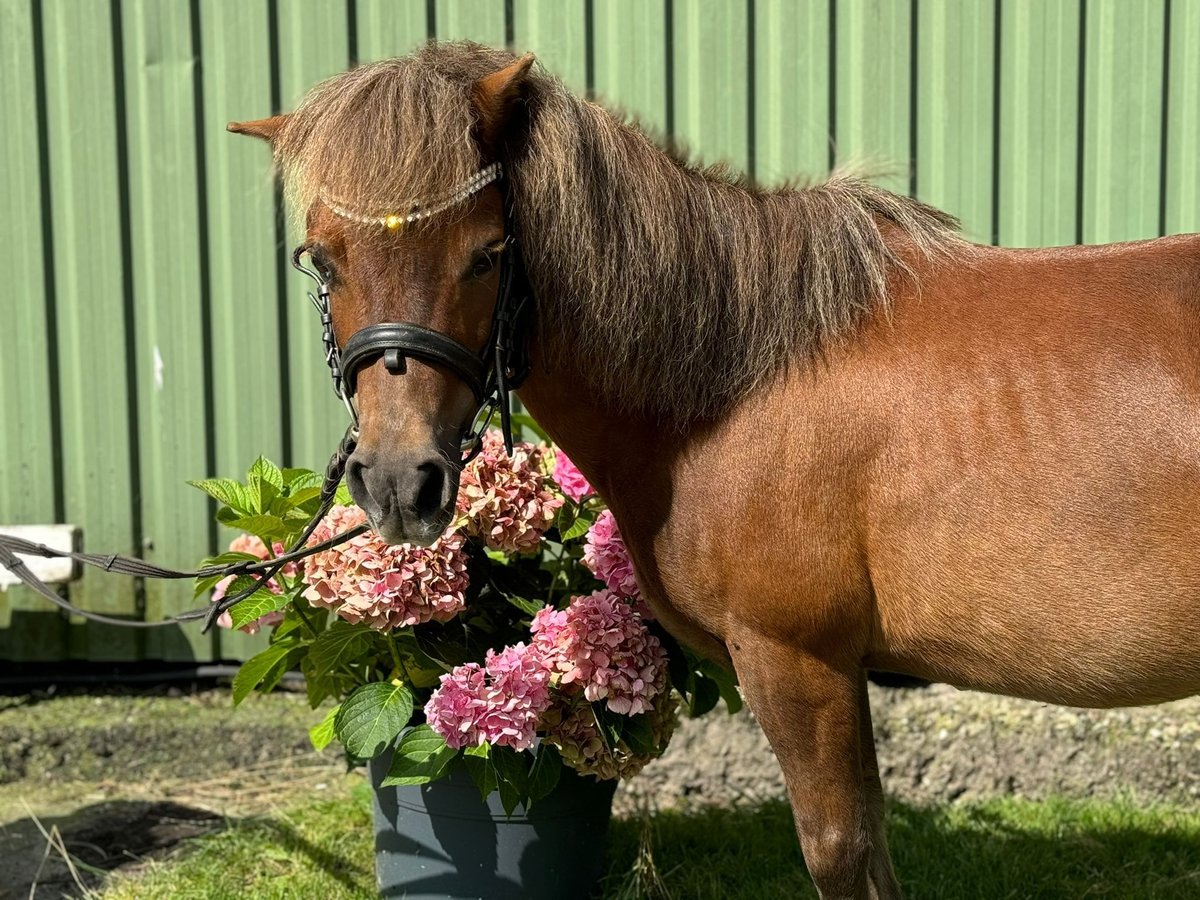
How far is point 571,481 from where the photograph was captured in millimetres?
2939

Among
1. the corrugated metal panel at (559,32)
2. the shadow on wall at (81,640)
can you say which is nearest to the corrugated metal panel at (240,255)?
the shadow on wall at (81,640)

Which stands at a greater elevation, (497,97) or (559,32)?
(559,32)

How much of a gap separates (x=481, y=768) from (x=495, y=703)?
0.20 m

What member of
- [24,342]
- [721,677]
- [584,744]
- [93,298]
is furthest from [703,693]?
[24,342]

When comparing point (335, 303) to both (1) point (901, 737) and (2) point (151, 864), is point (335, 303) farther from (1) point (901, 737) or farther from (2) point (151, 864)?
(1) point (901, 737)

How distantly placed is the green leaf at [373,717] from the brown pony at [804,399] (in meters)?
0.69

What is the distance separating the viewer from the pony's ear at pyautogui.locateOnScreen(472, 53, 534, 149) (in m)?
2.08

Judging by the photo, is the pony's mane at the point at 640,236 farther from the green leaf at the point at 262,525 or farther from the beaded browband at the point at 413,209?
the green leaf at the point at 262,525

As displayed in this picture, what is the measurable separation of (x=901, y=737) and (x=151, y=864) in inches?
96.9

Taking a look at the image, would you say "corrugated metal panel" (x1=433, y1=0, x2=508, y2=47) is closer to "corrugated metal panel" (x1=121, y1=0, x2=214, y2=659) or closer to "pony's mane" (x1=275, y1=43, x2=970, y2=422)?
"corrugated metal panel" (x1=121, y1=0, x2=214, y2=659)

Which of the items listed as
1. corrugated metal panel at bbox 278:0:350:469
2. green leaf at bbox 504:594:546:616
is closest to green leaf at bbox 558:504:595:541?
green leaf at bbox 504:594:546:616

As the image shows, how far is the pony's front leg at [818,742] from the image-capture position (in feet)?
7.52

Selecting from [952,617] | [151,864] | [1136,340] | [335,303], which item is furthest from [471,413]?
[151,864]

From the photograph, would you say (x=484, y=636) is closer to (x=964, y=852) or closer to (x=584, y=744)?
(x=584, y=744)
